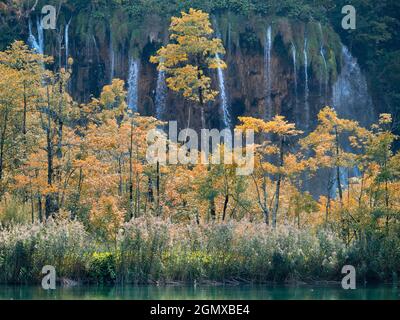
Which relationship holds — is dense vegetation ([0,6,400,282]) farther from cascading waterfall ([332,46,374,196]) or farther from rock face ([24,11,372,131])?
cascading waterfall ([332,46,374,196])

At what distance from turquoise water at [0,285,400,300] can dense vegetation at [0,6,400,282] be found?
1.25 m

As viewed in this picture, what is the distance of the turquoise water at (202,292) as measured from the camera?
91.1 ft

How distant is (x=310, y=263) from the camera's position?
33.5 meters

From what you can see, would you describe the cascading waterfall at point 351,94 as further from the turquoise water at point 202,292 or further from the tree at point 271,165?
the turquoise water at point 202,292

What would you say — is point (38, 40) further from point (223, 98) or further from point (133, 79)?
point (223, 98)

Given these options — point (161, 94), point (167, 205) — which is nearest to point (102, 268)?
point (167, 205)

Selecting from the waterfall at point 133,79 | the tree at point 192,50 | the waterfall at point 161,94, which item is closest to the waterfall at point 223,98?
the waterfall at point 161,94

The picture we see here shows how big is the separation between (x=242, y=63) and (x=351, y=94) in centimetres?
695

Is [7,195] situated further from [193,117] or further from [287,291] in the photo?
[193,117]

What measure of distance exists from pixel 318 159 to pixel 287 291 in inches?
391

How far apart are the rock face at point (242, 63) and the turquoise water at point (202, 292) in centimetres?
2703

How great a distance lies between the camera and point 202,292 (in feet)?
96.9
